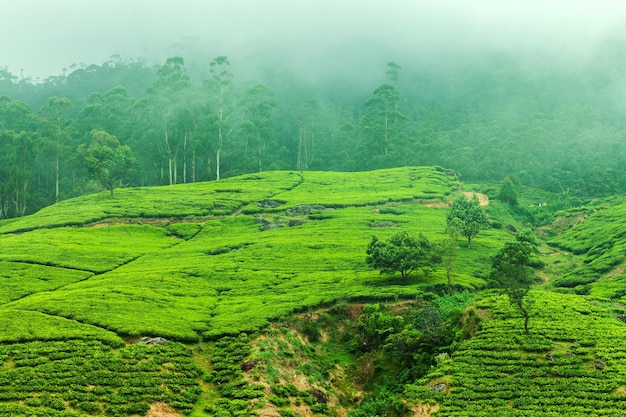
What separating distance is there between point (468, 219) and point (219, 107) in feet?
263

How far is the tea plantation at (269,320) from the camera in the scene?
1526 inches

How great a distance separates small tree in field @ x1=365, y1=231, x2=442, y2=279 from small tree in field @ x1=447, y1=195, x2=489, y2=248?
35.7 ft

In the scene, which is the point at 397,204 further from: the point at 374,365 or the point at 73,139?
the point at 73,139

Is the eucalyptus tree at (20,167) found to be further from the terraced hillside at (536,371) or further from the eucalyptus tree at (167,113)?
the terraced hillside at (536,371)

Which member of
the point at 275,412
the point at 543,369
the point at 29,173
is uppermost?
the point at 29,173

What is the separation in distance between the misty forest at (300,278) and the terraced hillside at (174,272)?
27 centimetres

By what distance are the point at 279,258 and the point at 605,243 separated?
37422 mm

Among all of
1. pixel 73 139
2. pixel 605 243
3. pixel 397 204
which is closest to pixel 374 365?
pixel 605 243

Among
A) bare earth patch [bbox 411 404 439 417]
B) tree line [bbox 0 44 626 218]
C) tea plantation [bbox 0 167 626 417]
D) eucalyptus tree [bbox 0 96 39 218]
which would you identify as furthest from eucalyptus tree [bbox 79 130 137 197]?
bare earth patch [bbox 411 404 439 417]

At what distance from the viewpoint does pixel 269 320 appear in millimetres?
50625

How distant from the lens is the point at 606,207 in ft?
322

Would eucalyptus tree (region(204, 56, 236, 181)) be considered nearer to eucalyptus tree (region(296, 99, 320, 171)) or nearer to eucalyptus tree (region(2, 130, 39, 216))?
eucalyptus tree (region(296, 99, 320, 171))

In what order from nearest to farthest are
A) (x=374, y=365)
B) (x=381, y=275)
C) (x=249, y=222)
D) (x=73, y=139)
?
(x=374, y=365)
(x=381, y=275)
(x=249, y=222)
(x=73, y=139)

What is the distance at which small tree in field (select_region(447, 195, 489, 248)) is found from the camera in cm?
7467
